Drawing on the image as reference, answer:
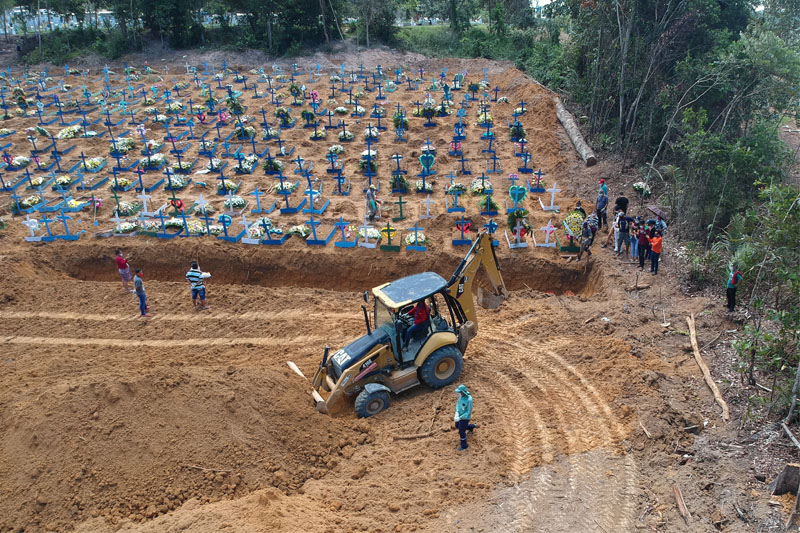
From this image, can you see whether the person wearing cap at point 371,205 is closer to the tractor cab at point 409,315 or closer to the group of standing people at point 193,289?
the group of standing people at point 193,289

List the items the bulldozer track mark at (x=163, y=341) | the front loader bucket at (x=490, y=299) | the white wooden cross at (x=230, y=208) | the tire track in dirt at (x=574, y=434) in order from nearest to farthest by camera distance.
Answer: the tire track in dirt at (x=574, y=434), the front loader bucket at (x=490, y=299), the bulldozer track mark at (x=163, y=341), the white wooden cross at (x=230, y=208)

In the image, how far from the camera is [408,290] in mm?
10352

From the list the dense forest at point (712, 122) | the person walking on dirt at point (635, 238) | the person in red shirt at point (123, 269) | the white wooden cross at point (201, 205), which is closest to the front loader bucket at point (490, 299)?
the dense forest at point (712, 122)

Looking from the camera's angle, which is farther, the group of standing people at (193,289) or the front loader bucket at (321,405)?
the group of standing people at (193,289)

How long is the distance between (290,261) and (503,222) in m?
6.93

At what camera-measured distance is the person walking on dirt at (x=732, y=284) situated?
11.5 m

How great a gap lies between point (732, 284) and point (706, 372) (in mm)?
2386

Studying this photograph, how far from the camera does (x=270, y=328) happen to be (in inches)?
530

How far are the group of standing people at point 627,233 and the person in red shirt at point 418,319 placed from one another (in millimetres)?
7086

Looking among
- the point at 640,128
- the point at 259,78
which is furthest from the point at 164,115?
the point at 640,128

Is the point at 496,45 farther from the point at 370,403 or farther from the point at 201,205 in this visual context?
the point at 370,403

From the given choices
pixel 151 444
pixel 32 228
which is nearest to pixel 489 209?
pixel 151 444

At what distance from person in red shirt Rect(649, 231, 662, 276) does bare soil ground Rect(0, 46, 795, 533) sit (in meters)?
0.30

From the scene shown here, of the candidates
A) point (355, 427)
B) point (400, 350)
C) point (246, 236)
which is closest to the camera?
point (355, 427)
